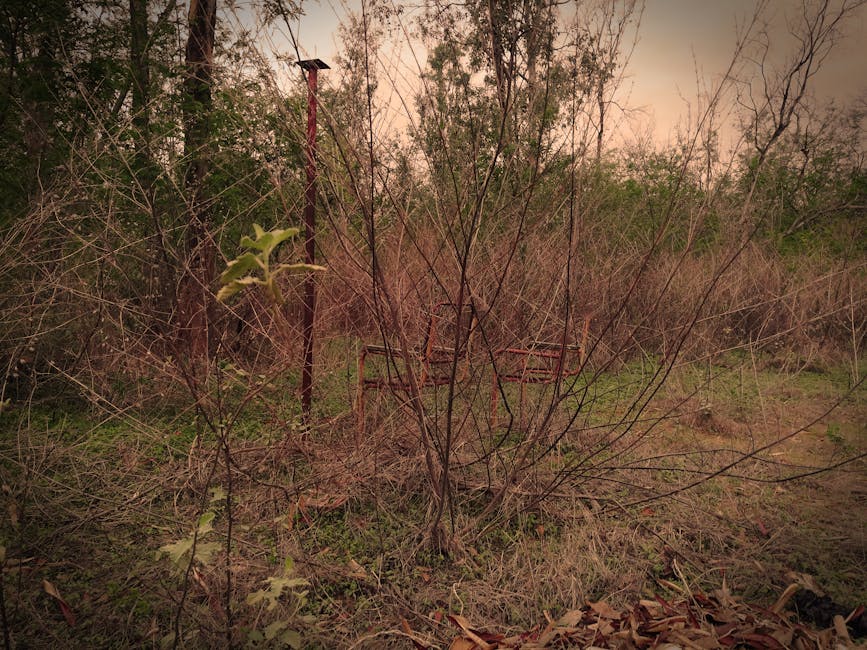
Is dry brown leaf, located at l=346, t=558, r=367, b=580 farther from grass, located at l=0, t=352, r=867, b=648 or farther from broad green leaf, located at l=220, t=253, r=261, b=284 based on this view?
broad green leaf, located at l=220, t=253, r=261, b=284

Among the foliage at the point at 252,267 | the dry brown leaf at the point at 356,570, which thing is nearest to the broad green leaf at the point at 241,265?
the foliage at the point at 252,267

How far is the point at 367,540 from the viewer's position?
2479 millimetres

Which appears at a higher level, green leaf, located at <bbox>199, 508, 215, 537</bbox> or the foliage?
the foliage

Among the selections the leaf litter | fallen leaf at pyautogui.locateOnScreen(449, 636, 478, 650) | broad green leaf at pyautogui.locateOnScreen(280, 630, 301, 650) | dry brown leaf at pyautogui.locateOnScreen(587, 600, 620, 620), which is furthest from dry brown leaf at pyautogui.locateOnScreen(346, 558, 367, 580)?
dry brown leaf at pyautogui.locateOnScreen(587, 600, 620, 620)

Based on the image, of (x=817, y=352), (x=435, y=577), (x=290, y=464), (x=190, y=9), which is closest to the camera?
(x=435, y=577)

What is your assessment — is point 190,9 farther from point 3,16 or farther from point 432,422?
point 432,422

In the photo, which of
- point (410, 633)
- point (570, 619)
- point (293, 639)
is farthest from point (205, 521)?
point (570, 619)

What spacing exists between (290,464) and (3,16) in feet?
12.2

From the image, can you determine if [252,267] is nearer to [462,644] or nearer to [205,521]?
[205,521]

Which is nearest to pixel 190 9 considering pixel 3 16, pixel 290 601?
pixel 3 16

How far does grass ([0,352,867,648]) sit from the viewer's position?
195 centimetres

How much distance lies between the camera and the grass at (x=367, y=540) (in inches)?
76.6

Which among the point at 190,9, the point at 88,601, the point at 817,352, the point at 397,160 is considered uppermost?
the point at 190,9

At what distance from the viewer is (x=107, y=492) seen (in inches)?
109
